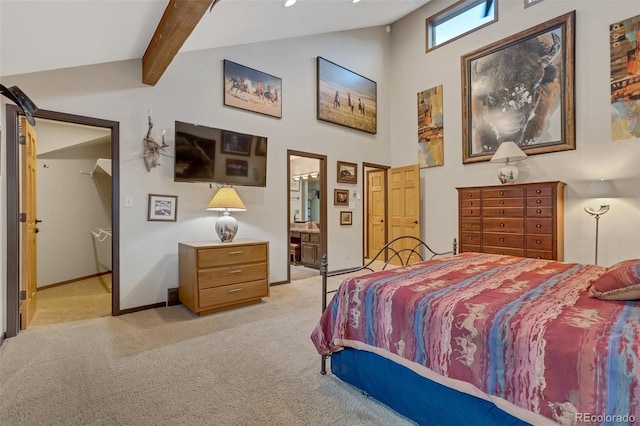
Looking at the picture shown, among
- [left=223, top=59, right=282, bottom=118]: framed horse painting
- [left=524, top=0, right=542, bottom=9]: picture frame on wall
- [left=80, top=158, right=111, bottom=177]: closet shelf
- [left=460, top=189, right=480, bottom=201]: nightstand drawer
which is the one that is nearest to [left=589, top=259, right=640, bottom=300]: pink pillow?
[left=460, top=189, right=480, bottom=201]: nightstand drawer

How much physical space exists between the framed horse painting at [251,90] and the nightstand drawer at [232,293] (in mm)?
2329

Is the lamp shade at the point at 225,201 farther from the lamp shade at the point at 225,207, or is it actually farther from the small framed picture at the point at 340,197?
the small framed picture at the point at 340,197

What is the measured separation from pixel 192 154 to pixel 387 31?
16.1 ft

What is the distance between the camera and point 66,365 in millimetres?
2193

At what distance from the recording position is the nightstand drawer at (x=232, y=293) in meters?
3.22

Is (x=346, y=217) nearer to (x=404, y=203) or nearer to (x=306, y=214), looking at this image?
(x=404, y=203)

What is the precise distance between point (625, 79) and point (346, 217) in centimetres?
407

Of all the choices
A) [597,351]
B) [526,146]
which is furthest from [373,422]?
[526,146]

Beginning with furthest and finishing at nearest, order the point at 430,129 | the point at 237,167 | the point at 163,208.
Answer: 1. the point at 430,129
2. the point at 237,167
3. the point at 163,208

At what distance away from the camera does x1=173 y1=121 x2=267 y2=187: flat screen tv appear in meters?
3.52

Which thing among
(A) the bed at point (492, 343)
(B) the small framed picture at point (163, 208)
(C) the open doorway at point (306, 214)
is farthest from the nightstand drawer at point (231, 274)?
(A) the bed at point (492, 343)

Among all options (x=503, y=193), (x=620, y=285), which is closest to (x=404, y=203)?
(x=503, y=193)

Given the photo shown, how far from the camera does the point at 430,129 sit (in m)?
5.60

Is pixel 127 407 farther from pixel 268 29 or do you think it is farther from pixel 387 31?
pixel 387 31
